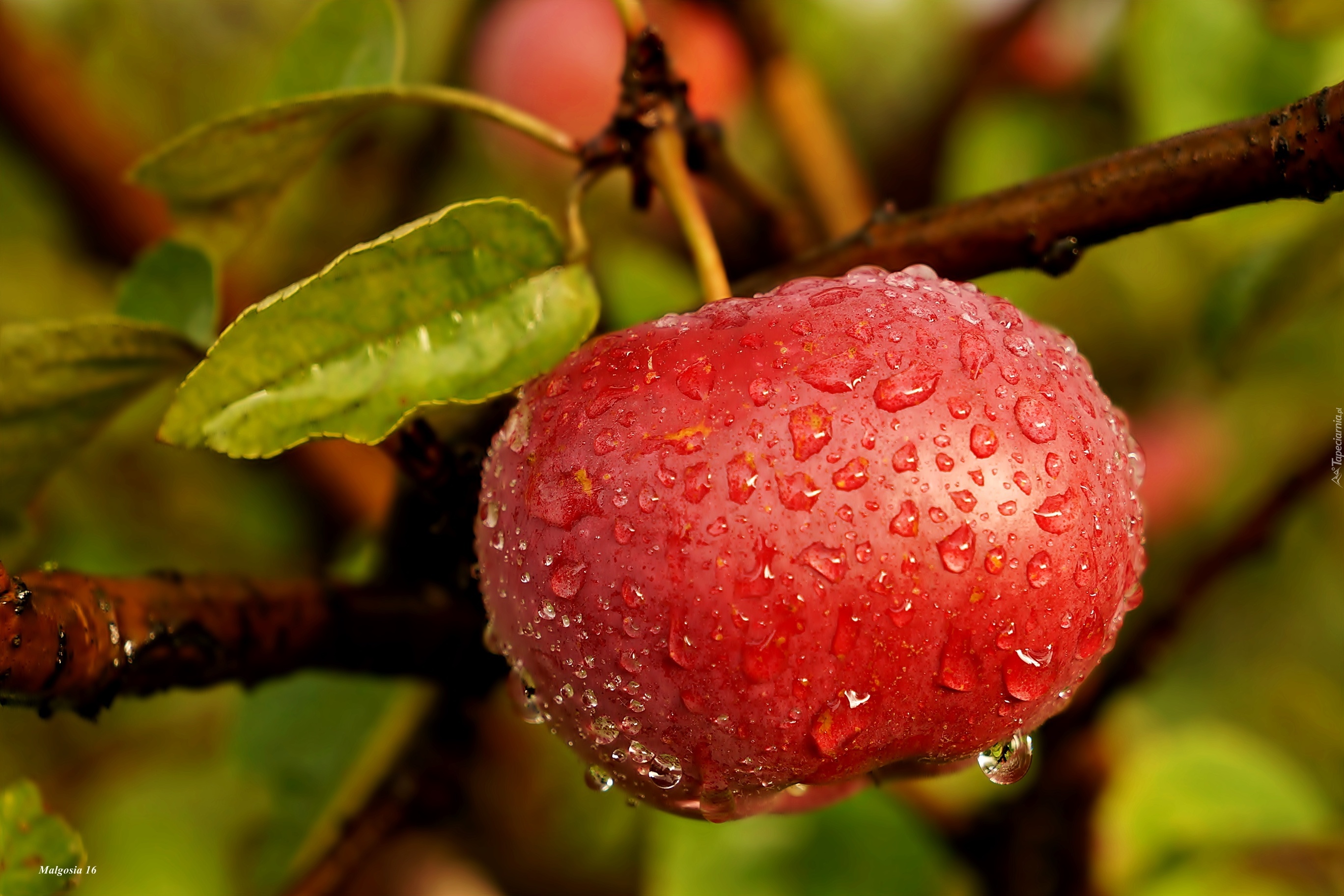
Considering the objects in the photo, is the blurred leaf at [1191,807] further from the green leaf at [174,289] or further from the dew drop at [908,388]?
the green leaf at [174,289]

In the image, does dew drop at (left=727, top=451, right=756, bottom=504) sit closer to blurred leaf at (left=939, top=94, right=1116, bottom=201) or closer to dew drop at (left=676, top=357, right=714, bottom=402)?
dew drop at (left=676, top=357, right=714, bottom=402)

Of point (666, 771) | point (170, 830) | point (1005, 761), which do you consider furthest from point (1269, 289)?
point (170, 830)

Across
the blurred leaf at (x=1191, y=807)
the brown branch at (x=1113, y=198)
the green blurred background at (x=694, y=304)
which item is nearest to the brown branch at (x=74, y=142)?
the green blurred background at (x=694, y=304)

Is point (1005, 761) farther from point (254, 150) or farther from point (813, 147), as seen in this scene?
point (813, 147)

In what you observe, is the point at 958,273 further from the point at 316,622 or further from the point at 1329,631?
the point at 1329,631

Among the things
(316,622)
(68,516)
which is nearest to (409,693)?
(316,622)

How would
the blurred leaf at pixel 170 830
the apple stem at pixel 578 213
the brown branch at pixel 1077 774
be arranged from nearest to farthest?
1. the apple stem at pixel 578 213
2. the brown branch at pixel 1077 774
3. the blurred leaf at pixel 170 830

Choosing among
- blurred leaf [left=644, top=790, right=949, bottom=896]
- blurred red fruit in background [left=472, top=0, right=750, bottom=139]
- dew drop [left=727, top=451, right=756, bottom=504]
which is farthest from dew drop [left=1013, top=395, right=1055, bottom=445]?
blurred red fruit in background [left=472, top=0, right=750, bottom=139]
